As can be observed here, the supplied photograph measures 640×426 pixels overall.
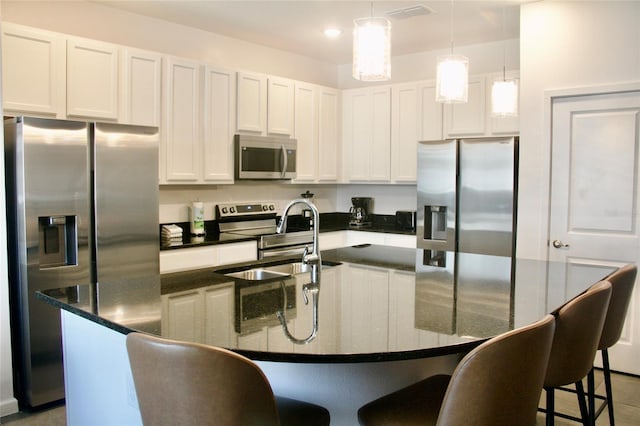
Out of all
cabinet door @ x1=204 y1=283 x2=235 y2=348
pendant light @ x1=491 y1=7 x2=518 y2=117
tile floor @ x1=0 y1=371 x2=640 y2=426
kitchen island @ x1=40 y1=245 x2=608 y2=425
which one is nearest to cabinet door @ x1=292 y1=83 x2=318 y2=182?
pendant light @ x1=491 y1=7 x2=518 y2=117

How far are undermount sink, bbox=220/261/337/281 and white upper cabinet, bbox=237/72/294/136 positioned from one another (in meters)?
2.12

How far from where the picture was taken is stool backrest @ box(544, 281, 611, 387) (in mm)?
1868

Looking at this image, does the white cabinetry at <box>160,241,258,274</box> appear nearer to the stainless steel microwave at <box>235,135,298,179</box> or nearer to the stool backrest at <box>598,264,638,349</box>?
the stainless steel microwave at <box>235,135,298,179</box>

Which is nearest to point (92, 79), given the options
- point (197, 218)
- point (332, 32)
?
point (197, 218)

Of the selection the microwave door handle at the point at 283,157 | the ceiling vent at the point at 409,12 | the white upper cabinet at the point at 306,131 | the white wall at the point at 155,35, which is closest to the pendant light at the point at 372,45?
the ceiling vent at the point at 409,12

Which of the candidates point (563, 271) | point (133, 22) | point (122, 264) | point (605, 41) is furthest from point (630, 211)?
point (133, 22)

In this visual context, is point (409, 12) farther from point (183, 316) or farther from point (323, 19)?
point (183, 316)

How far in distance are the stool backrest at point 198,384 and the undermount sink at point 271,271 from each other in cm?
120

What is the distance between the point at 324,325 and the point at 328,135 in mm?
4010

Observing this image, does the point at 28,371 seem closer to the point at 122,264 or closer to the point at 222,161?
the point at 122,264

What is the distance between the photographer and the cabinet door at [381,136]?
17.4ft

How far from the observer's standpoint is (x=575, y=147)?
3.86m

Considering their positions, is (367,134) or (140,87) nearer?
(140,87)

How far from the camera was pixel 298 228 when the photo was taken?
5332 millimetres
